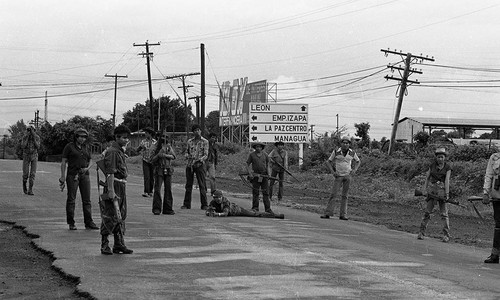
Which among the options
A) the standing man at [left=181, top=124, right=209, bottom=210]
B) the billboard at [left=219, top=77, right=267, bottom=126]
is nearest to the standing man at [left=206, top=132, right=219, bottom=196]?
the standing man at [left=181, top=124, right=209, bottom=210]

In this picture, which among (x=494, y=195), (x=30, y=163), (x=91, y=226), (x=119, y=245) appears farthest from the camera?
(x=30, y=163)

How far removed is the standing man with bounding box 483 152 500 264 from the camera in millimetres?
11648

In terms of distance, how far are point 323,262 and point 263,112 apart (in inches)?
1048

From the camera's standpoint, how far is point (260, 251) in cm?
1148

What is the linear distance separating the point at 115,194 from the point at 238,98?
67218 mm

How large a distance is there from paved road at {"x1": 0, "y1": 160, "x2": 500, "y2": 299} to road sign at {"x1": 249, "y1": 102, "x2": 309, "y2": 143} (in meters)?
19.9

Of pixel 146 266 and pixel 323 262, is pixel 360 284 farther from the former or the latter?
pixel 146 266

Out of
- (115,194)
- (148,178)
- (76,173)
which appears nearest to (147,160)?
(148,178)

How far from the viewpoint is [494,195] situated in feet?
38.8

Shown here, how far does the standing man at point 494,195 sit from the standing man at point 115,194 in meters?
5.41

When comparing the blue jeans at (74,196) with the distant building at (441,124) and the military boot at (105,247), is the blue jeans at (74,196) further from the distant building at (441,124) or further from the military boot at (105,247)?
the distant building at (441,124)

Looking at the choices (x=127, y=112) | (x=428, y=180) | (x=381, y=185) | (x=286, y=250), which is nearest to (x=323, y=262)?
(x=286, y=250)

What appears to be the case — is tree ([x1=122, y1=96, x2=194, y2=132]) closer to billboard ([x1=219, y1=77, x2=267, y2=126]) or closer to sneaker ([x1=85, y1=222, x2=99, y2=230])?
billboard ([x1=219, y1=77, x2=267, y2=126])

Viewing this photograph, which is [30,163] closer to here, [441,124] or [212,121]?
[441,124]
